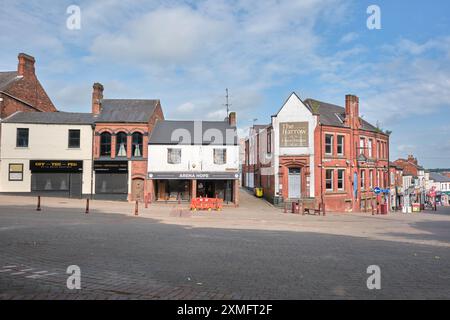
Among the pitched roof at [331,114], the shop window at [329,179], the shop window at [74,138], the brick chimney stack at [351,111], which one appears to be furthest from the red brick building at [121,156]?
the brick chimney stack at [351,111]

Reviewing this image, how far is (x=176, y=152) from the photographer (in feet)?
101

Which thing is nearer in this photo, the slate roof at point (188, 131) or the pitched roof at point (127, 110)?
the slate roof at point (188, 131)

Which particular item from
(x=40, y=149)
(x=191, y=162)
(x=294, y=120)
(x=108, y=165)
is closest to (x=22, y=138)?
(x=40, y=149)

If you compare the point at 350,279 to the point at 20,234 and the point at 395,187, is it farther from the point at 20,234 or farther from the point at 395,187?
the point at 395,187

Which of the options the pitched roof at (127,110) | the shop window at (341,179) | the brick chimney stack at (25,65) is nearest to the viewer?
the pitched roof at (127,110)

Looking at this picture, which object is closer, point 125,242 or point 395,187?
point 125,242

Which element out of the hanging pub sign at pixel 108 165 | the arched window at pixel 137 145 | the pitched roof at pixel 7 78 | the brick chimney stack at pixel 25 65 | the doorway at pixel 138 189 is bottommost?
the doorway at pixel 138 189

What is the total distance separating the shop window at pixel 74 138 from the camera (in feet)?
100

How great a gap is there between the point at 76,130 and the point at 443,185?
102 meters

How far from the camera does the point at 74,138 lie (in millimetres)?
30578

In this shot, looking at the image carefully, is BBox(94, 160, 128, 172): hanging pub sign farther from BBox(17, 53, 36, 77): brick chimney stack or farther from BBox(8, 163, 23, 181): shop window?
BBox(17, 53, 36, 77): brick chimney stack

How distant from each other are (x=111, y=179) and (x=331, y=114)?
22.8 m

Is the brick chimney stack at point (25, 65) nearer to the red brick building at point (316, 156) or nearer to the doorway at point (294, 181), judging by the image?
the red brick building at point (316, 156)
